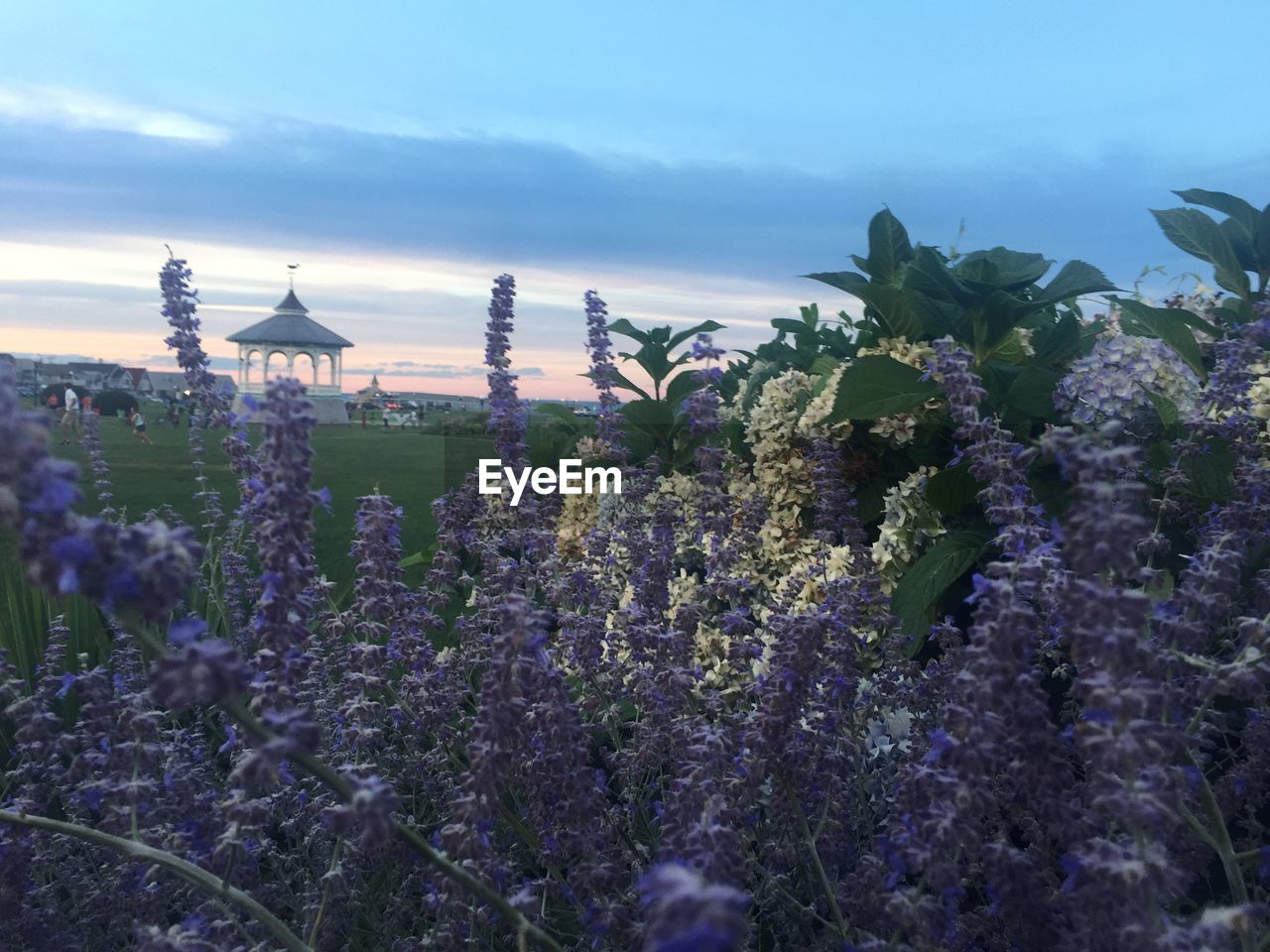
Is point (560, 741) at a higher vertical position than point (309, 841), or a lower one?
higher

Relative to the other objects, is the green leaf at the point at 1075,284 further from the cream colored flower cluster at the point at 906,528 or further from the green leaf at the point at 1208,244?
the cream colored flower cluster at the point at 906,528

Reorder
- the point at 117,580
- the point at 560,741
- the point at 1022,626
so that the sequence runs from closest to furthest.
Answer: the point at 117,580 < the point at 1022,626 < the point at 560,741

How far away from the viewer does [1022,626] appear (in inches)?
61.2

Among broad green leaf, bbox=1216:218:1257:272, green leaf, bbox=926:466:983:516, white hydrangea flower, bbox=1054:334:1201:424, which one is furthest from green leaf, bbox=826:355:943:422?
broad green leaf, bbox=1216:218:1257:272

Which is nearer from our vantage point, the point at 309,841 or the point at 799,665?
the point at 799,665

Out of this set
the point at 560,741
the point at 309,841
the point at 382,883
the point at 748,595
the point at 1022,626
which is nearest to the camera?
the point at 1022,626

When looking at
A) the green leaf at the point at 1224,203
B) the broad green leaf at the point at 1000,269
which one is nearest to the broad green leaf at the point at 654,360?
the broad green leaf at the point at 1000,269

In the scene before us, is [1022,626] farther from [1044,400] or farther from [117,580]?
[1044,400]

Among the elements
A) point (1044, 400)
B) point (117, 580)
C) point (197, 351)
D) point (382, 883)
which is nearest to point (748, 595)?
point (1044, 400)

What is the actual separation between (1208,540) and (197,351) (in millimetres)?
3131

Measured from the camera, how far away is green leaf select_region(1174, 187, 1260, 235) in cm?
407

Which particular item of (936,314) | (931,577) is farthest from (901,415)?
(931,577)

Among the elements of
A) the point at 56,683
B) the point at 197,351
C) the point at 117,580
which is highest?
the point at 197,351

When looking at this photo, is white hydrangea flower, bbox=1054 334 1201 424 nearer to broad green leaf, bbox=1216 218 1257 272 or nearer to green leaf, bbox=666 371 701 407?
broad green leaf, bbox=1216 218 1257 272
